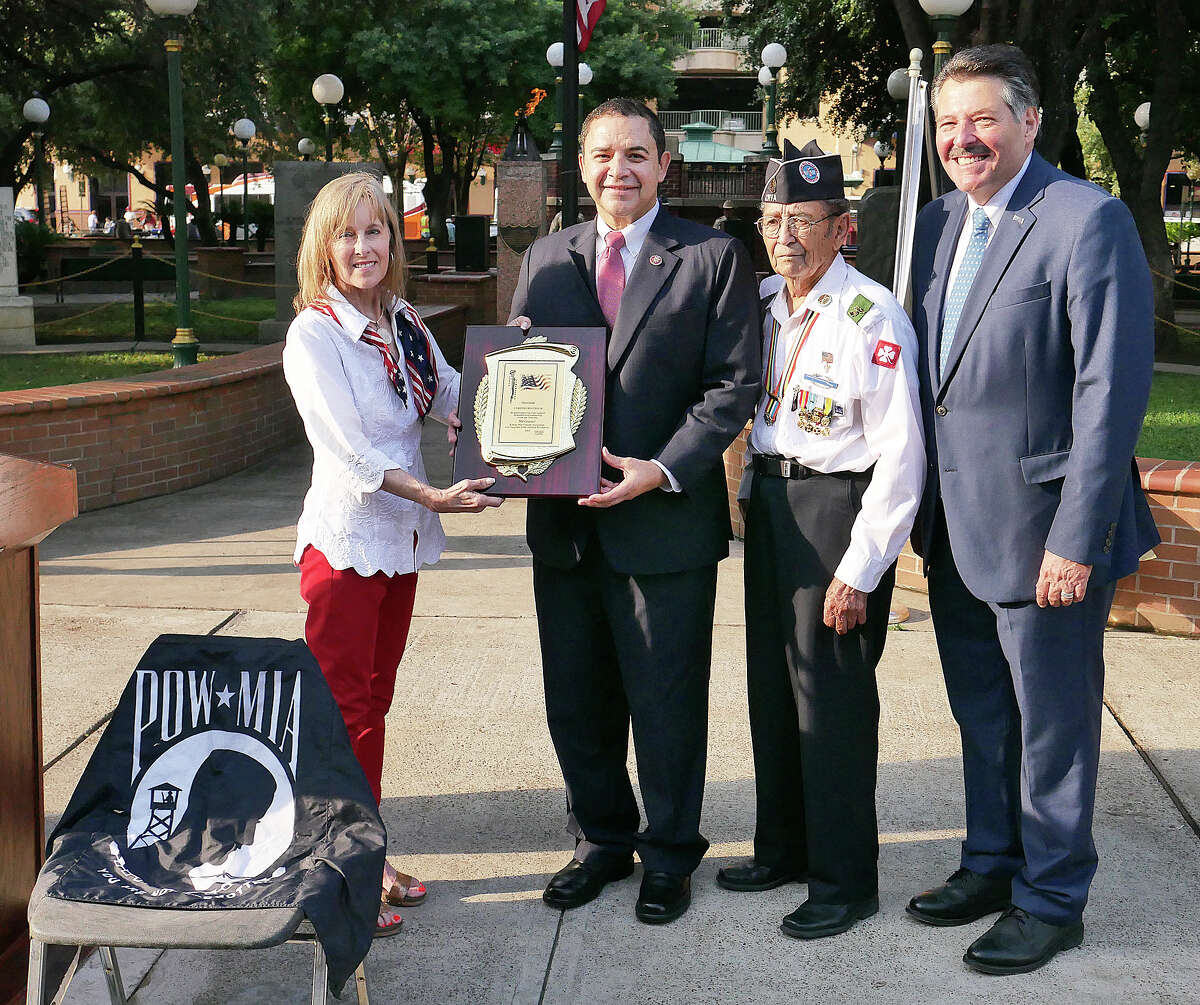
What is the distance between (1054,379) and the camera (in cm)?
309

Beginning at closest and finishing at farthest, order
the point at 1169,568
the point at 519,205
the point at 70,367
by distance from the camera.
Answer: the point at 1169,568 < the point at 70,367 < the point at 519,205

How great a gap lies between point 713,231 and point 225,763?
1764 millimetres

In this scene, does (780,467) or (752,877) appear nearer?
(780,467)

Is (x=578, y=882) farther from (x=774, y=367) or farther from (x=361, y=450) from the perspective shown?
(x=774, y=367)

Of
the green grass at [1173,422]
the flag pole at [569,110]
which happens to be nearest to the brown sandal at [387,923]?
the green grass at [1173,422]

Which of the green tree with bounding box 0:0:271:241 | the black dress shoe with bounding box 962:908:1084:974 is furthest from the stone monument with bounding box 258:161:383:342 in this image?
the black dress shoe with bounding box 962:908:1084:974

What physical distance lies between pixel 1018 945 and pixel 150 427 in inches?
261

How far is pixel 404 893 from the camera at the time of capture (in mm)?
3529

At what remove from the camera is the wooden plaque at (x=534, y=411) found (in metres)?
3.17

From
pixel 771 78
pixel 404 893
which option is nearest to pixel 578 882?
pixel 404 893

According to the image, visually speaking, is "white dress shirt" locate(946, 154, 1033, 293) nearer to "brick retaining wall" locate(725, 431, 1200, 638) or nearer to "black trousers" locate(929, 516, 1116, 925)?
"black trousers" locate(929, 516, 1116, 925)

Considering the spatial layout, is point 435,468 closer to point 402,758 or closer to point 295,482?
point 295,482

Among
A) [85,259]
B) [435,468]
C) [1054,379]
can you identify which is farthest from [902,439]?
[85,259]

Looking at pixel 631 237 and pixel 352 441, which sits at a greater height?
pixel 631 237
